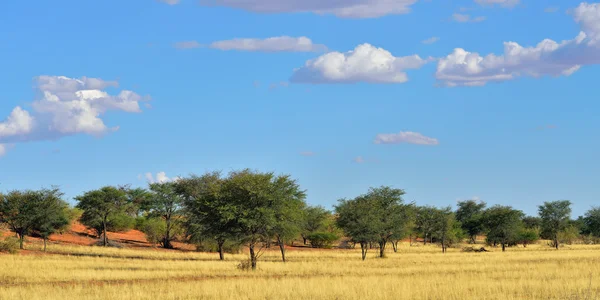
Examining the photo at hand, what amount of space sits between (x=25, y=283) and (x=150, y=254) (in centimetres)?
3562

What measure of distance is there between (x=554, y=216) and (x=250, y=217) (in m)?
77.6

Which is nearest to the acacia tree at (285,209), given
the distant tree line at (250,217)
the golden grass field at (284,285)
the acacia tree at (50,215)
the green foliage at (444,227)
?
the distant tree line at (250,217)

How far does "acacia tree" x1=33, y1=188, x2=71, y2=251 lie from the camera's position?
73.2 metres

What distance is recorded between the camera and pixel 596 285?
3114 cm

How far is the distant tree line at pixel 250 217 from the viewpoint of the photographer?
56094 millimetres

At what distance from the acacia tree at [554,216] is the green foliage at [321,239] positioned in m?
39.4

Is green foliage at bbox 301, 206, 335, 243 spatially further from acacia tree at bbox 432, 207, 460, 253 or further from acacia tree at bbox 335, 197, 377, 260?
acacia tree at bbox 335, 197, 377, 260

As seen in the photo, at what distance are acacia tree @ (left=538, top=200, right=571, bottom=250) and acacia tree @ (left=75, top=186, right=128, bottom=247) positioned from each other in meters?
70.7

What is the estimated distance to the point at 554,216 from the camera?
116 metres

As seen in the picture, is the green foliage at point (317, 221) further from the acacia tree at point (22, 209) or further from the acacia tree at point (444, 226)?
the acacia tree at point (22, 209)

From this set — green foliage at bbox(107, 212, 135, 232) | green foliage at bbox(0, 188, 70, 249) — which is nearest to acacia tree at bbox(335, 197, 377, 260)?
green foliage at bbox(0, 188, 70, 249)

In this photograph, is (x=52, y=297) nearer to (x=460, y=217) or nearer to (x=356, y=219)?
(x=356, y=219)

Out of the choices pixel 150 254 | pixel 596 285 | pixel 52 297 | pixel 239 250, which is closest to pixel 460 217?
pixel 239 250

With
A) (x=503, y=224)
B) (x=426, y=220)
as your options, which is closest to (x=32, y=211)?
(x=426, y=220)
